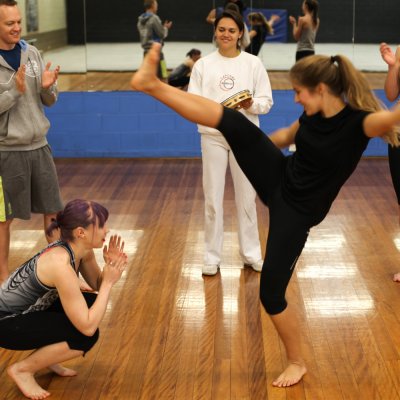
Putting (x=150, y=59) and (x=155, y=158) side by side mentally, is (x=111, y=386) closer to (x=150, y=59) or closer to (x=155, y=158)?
(x=150, y=59)

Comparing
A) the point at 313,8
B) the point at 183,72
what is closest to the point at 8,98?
the point at 183,72

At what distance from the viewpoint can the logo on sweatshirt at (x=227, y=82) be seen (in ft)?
14.4

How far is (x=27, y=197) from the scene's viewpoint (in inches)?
167

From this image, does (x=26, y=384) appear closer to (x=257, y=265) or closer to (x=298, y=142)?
(x=298, y=142)

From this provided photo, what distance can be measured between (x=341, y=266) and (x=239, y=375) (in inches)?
60.2

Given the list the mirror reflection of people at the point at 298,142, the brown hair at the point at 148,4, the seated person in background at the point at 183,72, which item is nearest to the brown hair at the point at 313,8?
the seated person in background at the point at 183,72

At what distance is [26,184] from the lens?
4234mm

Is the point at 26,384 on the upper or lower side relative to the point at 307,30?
lower

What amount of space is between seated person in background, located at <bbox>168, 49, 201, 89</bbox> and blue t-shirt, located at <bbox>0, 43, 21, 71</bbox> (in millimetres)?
3720

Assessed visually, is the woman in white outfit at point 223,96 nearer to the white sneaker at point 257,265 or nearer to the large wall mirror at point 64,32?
the white sneaker at point 257,265

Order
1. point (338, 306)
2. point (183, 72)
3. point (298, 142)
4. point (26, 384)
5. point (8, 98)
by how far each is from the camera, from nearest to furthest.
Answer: point (298, 142)
point (26, 384)
point (8, 98)
point (338, 306)
point (183, 72)

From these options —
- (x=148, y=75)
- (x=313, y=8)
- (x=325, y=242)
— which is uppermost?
(x=148, y=75)

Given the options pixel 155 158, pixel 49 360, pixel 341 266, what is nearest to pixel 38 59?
pixel 49 360

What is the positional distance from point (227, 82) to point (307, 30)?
388 cm
